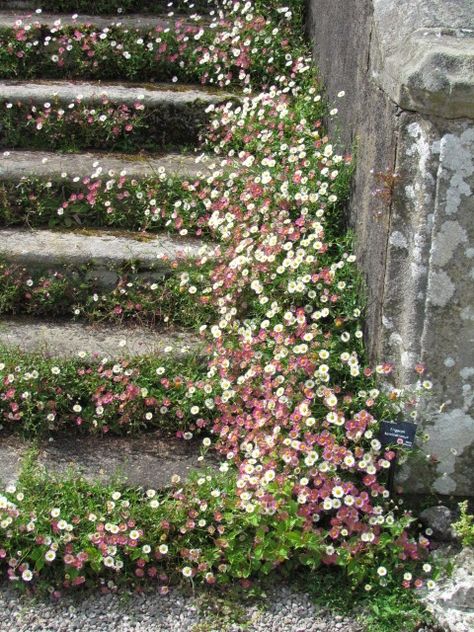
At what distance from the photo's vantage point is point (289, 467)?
323cm

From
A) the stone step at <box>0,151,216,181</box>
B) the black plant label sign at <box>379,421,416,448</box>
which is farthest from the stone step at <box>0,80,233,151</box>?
the black plant label sign at <box>379,421,416,448</box>

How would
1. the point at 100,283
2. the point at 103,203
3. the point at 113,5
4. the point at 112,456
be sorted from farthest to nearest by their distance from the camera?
the point at 113,5 < the point at 103,203 < the point at 100,283 < the point at 112,456

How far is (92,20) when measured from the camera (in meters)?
5.52

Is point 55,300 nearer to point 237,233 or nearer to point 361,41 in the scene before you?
point 237,233

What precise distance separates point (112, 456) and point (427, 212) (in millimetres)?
1539

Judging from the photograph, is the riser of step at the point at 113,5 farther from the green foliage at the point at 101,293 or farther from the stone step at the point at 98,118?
the green foliage at the point at 101,293

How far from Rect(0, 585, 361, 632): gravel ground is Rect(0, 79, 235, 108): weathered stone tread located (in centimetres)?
279

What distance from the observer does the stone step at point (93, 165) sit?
Result: 15.1 feet

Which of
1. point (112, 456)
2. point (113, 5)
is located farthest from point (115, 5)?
point (112, 456)

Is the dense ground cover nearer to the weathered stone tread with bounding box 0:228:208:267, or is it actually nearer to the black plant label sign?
the black plant label sign

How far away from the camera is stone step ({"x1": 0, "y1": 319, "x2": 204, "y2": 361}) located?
3879 mm

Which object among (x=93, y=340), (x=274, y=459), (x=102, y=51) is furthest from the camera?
(x=102, y=51)

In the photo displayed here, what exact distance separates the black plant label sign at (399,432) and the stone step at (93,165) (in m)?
1.77

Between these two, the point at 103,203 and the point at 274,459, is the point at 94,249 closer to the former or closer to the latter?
the point at 103,203
